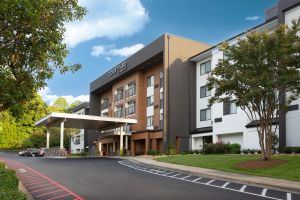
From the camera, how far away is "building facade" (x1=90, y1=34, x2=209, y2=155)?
50500mm

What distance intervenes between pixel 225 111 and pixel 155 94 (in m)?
13.7

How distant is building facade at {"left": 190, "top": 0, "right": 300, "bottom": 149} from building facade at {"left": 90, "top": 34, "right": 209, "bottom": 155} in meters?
1.34

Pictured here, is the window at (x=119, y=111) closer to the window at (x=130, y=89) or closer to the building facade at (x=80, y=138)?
the window at (x=130, y=89)

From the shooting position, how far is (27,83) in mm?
11930

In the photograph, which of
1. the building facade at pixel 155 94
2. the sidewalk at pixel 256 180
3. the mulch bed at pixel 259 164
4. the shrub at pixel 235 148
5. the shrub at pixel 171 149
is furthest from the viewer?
the building facade at pixel 155 94

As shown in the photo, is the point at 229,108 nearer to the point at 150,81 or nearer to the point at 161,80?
the point at 161,80

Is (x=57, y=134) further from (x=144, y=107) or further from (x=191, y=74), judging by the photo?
(x=191, y=74)

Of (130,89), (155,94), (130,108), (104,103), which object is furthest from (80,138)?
(155,94)

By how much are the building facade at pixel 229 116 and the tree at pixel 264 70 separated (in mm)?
5724

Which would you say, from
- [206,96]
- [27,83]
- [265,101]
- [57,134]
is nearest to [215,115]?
[206,96]

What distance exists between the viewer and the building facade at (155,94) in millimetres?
50500

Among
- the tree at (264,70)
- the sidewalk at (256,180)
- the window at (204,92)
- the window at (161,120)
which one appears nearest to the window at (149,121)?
the window at (161,120)

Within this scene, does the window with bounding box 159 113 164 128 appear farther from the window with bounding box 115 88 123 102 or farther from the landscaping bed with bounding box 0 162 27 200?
the landscaping bed with bounding box 0 162 27 200

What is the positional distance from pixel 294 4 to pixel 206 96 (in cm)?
1799
